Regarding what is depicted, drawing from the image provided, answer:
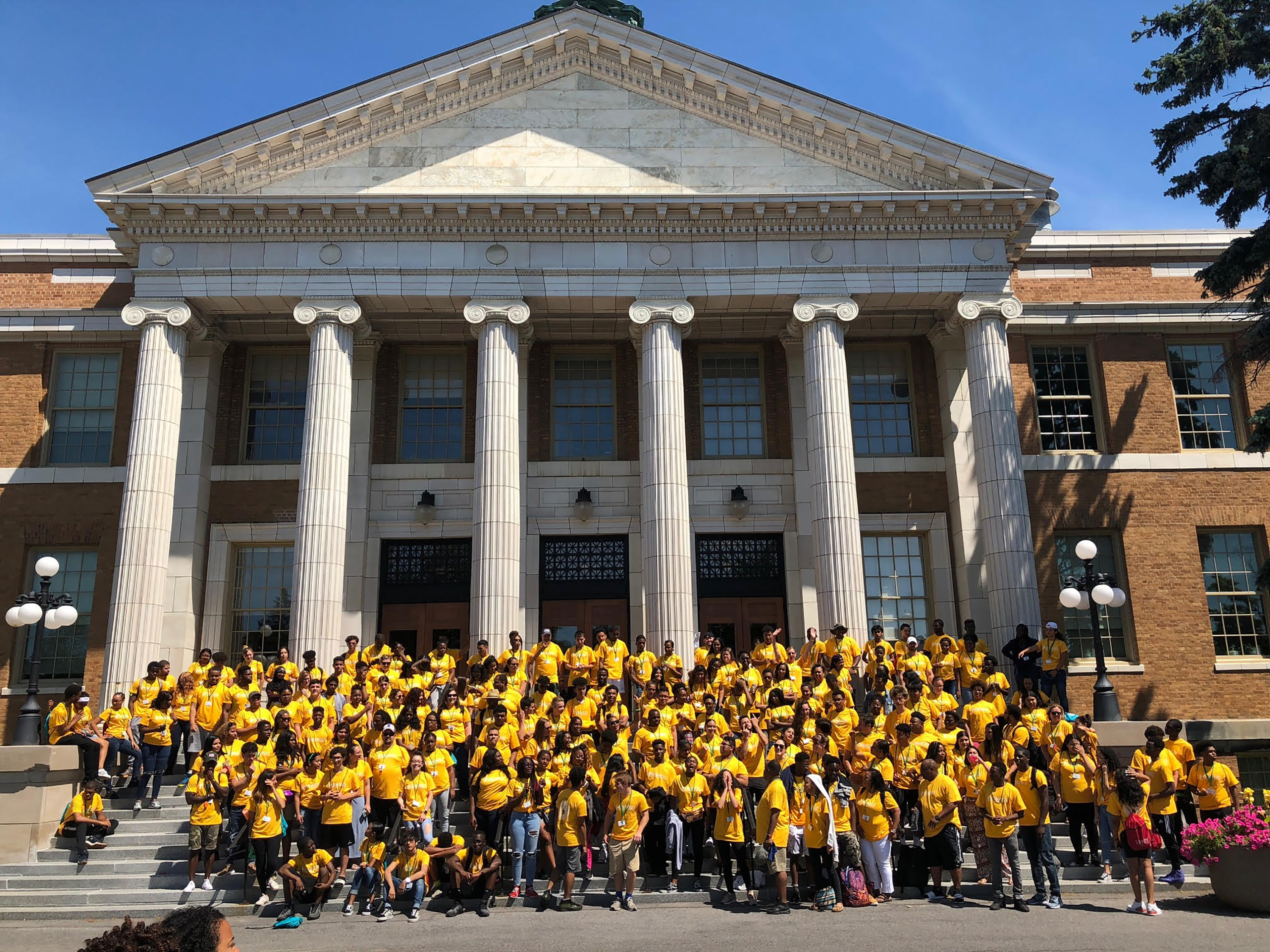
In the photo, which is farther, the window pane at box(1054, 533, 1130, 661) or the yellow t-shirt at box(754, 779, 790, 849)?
the window pane at box(1054, 533, 1130, 661)

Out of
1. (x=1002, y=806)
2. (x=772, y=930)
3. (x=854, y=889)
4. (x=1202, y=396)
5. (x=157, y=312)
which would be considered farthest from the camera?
(x=1202, y=396)

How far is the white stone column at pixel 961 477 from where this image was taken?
21938 mm

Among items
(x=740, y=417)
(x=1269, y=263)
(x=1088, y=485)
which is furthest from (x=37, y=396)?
(x=1269, y=263)

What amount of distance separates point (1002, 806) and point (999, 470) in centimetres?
1024

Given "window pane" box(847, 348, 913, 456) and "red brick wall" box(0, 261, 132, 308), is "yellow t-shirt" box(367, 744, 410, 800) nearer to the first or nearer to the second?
"window pane" box(847, 348, 913, 456)

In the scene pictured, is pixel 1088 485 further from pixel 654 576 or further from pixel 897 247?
pixel 654 576

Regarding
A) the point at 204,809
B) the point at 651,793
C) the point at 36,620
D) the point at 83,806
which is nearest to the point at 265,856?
the point at 204,809

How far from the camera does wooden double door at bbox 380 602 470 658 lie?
2275 centimetres

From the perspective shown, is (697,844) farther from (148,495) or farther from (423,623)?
(148,495)

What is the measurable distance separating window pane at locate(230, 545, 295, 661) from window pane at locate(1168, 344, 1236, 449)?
19874mm

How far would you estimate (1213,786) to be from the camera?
12969 millimetres

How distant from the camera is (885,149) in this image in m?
21.9

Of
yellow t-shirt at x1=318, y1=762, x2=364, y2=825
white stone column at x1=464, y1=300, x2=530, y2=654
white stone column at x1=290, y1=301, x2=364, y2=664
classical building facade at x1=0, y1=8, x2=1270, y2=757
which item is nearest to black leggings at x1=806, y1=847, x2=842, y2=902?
yellow t-shirt at x1=318, y1=762, x2=364, y2=825

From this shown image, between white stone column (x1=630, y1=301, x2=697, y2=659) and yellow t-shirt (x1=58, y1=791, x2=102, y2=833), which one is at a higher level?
white stone column (x1=630, y1=301, x2=697, y2=659)
